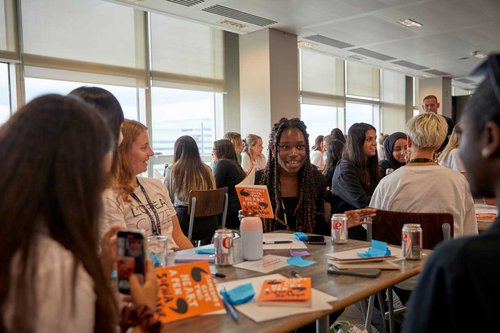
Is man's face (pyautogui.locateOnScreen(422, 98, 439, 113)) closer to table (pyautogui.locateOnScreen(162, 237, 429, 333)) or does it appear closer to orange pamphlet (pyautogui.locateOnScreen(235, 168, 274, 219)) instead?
A: table (pyautogui.locateOnScreen(162, 237, 429, 333))

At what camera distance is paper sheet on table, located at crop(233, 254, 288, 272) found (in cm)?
148

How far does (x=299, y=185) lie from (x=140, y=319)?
166 centimetres

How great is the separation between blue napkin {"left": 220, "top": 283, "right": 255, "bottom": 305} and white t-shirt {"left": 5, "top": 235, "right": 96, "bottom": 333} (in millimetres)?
434

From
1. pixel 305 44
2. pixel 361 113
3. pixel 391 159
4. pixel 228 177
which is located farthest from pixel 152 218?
pixel 361 113

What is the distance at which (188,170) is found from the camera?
3.64 m

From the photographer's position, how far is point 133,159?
2051 millimetres

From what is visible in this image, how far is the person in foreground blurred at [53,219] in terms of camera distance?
76cm

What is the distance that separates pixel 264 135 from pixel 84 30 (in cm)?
282

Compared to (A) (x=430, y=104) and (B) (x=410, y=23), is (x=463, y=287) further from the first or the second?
(B) (x=410, y=23)

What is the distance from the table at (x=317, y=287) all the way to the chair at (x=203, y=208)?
1.63 m

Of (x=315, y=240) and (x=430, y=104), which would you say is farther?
(x=430, y=104)

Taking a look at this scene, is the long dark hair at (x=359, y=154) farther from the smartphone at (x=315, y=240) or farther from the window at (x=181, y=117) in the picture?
the window at (x=181, y=117)

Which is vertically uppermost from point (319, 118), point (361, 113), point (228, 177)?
point (361, 113)

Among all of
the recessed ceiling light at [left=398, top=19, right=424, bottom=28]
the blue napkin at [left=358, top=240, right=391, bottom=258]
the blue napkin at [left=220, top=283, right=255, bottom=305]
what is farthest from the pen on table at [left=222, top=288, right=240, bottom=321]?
the recessed ceiling light at [left=398, top=19, right=424, bottom=28]
